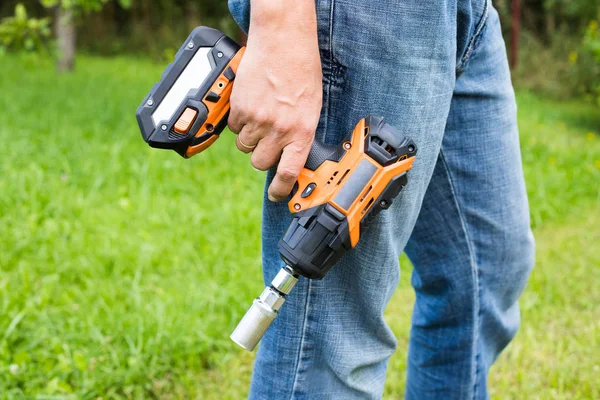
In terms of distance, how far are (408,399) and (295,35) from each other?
115cm

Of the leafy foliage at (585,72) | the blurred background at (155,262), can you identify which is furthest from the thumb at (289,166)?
the leafy foliage at (585,72)

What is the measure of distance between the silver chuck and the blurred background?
40.2 inches

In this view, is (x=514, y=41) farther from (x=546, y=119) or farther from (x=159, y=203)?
(x=159, y=203)

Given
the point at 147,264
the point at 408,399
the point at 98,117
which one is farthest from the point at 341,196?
the point at 98,117

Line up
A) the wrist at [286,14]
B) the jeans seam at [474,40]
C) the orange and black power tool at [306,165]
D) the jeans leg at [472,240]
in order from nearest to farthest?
the wrist at [286,14] < the orange and black power tool at [306,165] < the jeans seam at [474,40] < the jeans leg at [472,240]

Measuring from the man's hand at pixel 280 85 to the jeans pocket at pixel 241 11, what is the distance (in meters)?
0.09

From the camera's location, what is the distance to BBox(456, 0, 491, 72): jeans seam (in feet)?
3.84

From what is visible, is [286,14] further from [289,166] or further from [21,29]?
[21,29]

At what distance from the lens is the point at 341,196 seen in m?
1.07

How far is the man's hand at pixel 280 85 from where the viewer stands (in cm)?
95

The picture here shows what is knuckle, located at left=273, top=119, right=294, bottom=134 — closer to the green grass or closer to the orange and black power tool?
the orange and black power tool

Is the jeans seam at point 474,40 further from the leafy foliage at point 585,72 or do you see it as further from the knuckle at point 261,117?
the leafy foliage at point 585,72

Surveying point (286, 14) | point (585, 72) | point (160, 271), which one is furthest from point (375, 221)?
point (585, 72)

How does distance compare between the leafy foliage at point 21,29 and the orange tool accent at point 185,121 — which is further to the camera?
the leafy foliage at point 21,29
